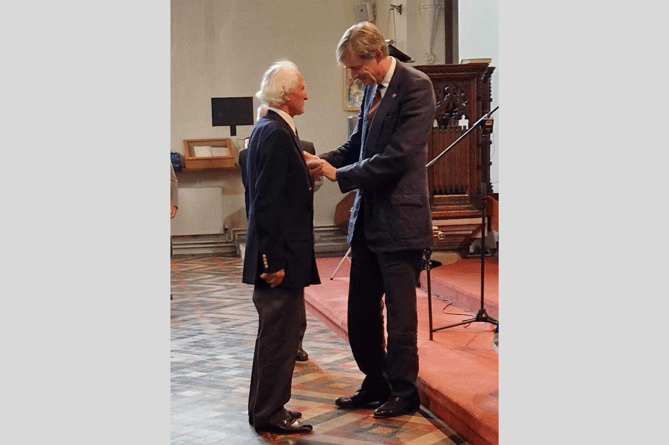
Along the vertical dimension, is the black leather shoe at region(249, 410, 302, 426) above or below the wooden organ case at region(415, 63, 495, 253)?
below

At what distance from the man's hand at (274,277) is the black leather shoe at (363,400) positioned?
0.82 m

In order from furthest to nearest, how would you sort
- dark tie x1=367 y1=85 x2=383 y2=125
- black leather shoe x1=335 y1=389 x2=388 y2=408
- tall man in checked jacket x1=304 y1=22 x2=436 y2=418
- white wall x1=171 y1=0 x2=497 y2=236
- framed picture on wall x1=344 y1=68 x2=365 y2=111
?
framed picture on wall x1=344 y1=68 x2=365 y2=111 → white wall x1=171 y1=0 x2=497 y2=236 → black leather shoe x1=335 y1=389 x2=388 y2=408 → dark tie x1=367 y1=85 x2=383 y2=125 → tall man in checked jacket x1=304 y1=22 x2=436 y2=418

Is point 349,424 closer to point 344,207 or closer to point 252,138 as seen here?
point 252,138

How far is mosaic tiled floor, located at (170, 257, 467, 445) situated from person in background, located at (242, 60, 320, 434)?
7.8 inches

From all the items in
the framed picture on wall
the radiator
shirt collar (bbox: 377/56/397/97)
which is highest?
the framed picture on wall

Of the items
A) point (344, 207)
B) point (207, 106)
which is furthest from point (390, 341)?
point (207, 106)

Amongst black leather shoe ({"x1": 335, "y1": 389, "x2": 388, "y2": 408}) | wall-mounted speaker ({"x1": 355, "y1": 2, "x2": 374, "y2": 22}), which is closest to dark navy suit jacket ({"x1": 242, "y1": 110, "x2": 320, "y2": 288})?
black leather shoe ({"x1": 335, "y1": 389, "x2": 388, "y2": 408})

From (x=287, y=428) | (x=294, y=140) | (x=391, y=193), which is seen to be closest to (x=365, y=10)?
(x=391, y=193)

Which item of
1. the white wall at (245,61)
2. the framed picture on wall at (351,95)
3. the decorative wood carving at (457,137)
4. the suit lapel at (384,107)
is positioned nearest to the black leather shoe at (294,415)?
the suit lapel at (384,107)

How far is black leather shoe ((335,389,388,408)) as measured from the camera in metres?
3.87

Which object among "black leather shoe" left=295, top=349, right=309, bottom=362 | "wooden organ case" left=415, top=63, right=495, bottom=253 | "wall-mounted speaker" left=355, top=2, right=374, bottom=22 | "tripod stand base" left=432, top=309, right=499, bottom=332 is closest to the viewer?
"tripod stand base" left=432, top=309, right=499, bottom=332

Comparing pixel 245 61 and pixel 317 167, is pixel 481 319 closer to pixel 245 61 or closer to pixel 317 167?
pixel 317 167

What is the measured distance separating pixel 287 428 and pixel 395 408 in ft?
1.68

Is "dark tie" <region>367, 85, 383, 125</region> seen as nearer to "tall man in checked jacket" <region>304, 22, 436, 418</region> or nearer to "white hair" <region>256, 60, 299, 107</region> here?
"tall man in checked jacket" <region>304, 22, 436, 418</region>
